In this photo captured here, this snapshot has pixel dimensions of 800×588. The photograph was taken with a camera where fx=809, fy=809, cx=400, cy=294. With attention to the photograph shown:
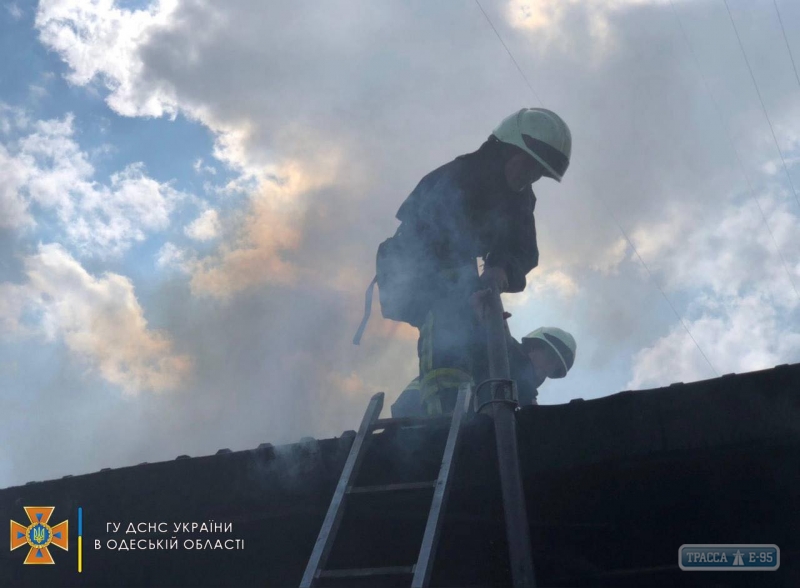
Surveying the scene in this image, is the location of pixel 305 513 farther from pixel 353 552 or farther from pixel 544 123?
pixel 544 123

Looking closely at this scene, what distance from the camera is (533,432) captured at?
152 inches

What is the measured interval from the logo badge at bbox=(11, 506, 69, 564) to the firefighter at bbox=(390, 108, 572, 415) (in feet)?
7.89

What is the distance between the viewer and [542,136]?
19.5 ft

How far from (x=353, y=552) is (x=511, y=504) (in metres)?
1.01

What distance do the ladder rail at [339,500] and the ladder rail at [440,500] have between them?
38cm

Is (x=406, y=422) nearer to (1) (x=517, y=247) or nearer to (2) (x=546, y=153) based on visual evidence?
(1) (x=517, y=247)

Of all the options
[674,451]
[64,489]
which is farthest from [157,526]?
[674,451]

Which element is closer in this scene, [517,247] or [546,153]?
[517,247]

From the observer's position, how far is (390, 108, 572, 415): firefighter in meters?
5.46

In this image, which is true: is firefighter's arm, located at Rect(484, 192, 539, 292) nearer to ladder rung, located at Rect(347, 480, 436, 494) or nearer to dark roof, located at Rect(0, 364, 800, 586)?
dark roof, located at Rect(0, 364, 800, 586)

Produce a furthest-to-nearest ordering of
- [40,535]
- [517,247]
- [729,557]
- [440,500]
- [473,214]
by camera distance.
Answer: [473,214]
[517,247]
[40,535]
[729,557]
[440,500]

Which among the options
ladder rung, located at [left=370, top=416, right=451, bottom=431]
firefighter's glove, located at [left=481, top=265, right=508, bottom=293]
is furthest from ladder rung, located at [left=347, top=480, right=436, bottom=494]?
firefighter's glove, located at [left=481, top=265, right=508, bottom=293]

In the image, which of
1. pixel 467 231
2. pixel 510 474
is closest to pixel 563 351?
pixel 467 231

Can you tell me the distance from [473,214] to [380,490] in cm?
279
